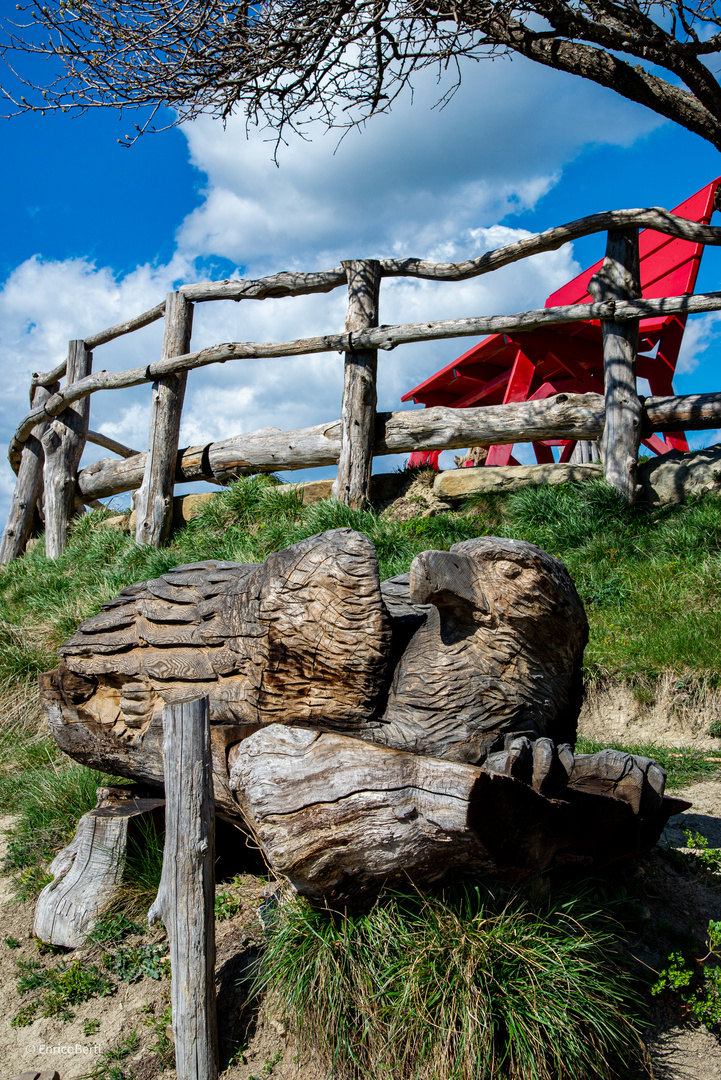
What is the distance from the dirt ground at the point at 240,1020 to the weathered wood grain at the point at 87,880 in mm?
121

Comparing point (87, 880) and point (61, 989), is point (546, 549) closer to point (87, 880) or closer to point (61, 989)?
point (87, 880)

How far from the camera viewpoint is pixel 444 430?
7793mm

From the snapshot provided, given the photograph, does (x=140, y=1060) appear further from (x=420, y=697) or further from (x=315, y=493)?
(x=315, y=493)

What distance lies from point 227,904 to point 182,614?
1.43 meters

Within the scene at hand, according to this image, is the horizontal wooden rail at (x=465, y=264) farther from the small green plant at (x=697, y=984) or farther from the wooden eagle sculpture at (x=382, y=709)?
the small green plant at (x=697, y=984)

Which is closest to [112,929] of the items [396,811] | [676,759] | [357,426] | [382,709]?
[382,709]

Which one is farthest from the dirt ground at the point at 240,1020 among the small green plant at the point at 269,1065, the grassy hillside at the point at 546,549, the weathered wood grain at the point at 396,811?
the grassy hillside at the point at 546,549

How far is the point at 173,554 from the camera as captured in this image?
26.3ft

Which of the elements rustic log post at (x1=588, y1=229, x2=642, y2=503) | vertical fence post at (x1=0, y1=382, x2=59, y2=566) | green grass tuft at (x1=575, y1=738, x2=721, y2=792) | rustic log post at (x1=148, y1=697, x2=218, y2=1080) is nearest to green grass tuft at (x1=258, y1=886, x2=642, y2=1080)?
rustic log post at (x1=148, y1=697, x2=218, y2=1080)

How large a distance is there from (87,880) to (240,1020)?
1.16 m

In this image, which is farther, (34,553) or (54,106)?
(34,553)

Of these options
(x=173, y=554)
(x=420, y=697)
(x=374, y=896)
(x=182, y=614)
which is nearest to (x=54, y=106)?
(x=173, y=554)

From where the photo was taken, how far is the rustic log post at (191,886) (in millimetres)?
2793

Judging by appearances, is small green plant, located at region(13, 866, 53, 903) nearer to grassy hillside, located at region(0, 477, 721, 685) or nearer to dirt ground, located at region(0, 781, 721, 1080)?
dirt ground, located at region(0, 781, 721, 1080)
